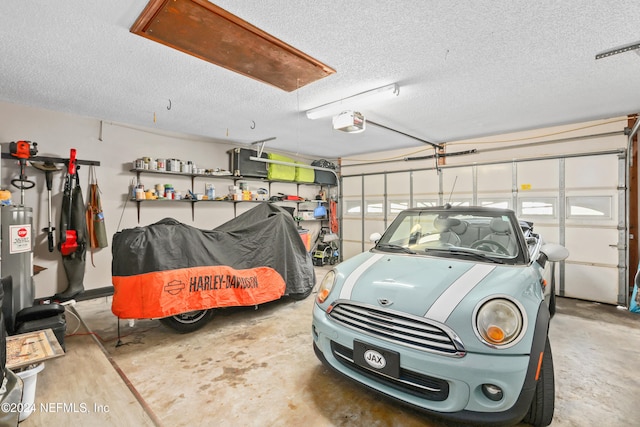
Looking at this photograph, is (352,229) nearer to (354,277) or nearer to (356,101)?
(356,101)

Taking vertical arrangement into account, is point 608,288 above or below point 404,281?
below

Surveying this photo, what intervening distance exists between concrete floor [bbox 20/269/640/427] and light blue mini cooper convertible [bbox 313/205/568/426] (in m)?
0.38

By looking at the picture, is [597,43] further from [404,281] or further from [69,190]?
[69,190]

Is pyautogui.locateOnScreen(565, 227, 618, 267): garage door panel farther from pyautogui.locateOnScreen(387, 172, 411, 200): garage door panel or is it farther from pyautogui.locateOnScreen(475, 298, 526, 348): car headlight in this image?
pyautogui.locateOnScreen(475, 298, 526, 348): car headlight

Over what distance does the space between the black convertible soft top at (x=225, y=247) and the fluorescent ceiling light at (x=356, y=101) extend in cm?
145

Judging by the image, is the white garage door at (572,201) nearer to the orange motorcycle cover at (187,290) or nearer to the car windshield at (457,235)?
the car windshield at (457,235)

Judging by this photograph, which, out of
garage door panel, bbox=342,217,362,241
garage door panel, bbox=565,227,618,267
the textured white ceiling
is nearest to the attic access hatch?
the textured white ceiling

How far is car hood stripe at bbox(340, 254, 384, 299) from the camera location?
6.49 ft

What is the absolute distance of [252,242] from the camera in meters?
3.36

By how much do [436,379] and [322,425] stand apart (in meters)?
0.79

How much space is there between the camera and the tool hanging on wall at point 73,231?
3.98 meters

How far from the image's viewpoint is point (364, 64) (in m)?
2.66

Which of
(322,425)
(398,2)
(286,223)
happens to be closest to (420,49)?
(398,2)

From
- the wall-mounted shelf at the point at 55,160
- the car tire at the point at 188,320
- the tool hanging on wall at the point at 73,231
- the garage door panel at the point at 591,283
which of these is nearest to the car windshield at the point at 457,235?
the car tire at the point at 188,320
